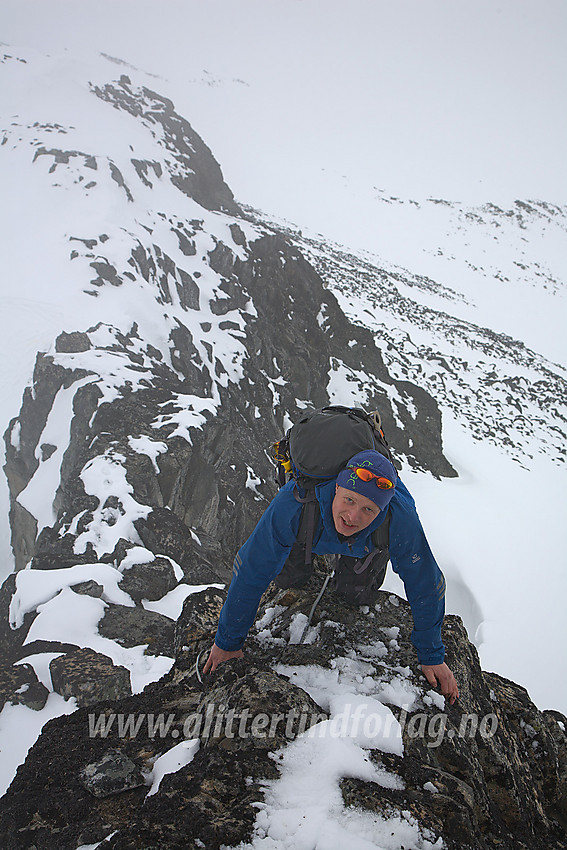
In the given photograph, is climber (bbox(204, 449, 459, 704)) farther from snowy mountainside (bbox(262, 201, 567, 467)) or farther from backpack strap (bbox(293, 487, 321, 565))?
snowy mountainside (bbox(262, 201, 567, 467))

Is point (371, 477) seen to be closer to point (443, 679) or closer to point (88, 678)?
point (443, 679)

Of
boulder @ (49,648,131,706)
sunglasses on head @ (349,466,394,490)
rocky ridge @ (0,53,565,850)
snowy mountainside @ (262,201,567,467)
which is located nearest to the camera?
rocky ridge @ (0,53,565,850)

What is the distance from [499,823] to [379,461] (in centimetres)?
183

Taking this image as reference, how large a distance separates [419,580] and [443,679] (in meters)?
0.59

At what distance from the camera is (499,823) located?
Result: 2.18 m

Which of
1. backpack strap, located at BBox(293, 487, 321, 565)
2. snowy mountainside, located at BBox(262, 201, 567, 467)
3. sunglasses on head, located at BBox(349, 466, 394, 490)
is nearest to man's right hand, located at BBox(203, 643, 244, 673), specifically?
backpack strap, located at BBox(293, 487, 321, 565)

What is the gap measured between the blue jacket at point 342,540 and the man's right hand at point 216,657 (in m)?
0.05

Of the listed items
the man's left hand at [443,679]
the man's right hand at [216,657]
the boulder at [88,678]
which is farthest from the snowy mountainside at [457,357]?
the man's right hand at [216,657]

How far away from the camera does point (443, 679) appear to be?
8.76 feet

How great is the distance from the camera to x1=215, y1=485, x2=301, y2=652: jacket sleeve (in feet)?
8.81

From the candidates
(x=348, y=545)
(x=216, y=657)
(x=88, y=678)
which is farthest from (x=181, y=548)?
(x=348, y=545)

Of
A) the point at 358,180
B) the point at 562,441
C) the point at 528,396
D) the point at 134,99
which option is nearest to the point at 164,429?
the point at 562,441

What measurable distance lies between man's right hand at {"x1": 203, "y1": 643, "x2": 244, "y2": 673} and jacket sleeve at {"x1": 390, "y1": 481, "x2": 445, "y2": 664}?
1.10 meters

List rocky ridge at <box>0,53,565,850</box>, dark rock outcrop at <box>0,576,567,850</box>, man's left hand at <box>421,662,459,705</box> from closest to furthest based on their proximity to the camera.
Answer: dark rock outcrop at <box>0,576,567,850</box>, rocky ridge at <box>0,53,565,850</box>, man's left hand at <box>421,662,459,705</box>
